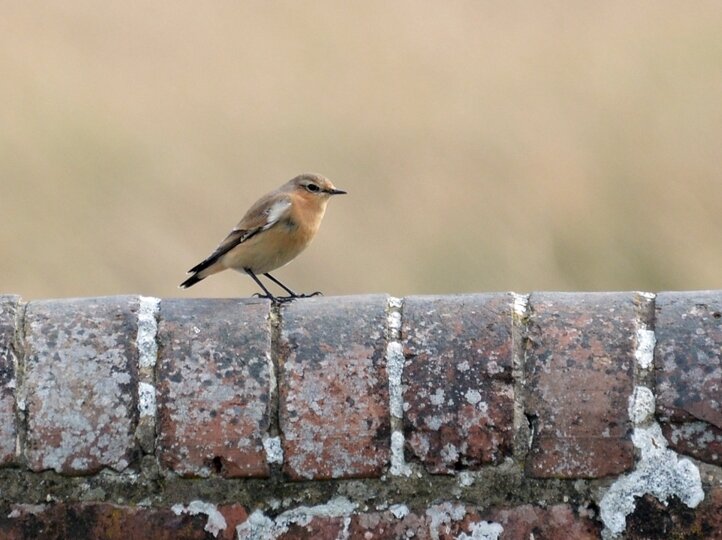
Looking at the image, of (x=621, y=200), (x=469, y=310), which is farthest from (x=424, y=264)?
(x=469, y=310)

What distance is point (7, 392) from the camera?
290cm

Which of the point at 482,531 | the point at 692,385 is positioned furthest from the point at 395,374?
the point at 692,385

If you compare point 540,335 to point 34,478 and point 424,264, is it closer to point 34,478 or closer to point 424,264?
point 34,478

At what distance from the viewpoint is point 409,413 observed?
289 centimetres

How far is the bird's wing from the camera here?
229 inches

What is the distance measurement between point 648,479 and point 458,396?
1.30 ft

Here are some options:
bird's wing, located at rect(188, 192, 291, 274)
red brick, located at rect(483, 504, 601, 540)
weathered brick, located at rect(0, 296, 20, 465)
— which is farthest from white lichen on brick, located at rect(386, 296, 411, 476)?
bird's wing, located at rect(188, 192, 291, 274)

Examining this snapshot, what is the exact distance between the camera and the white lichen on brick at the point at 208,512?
113 inches

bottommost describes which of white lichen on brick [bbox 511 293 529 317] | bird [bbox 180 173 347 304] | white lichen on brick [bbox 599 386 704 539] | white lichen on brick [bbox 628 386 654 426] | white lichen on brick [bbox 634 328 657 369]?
white lichen on brick [bbox 599 386 704 539]

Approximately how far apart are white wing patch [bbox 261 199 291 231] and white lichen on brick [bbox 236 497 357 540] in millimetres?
3002

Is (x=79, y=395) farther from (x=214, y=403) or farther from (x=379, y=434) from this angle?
(x=379, y=434)

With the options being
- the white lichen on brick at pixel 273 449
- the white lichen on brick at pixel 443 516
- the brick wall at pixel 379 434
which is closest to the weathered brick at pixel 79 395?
the brick wall at pixel 379 434

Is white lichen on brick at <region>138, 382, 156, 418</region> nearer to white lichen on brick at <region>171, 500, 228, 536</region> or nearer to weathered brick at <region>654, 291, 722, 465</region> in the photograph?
white lichen on brick at <region>171, 500, 228, 536</region>

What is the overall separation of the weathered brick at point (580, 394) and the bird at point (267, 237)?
2.88 metres
